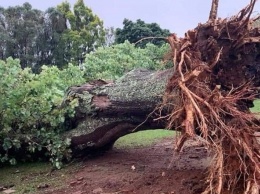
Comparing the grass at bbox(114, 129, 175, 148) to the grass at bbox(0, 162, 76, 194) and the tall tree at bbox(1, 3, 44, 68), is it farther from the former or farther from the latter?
the tall tree at bbox(1, 3, 44, 68)

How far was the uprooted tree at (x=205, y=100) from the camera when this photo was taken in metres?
3.21

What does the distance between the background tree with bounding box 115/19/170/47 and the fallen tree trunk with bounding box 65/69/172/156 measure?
39.5ft

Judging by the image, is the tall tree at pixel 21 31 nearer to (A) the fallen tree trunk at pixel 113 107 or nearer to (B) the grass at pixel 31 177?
(B) the grass at pixel 31 177

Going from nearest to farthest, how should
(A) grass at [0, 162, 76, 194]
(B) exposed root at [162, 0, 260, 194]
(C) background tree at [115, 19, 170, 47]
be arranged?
(B) exposed root at [162, 0, 260, 194] < (A) grass at [0, 162, 76, 194] < (C) background tree at [115, 19, 170, 47]

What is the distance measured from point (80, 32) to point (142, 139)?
651 inches

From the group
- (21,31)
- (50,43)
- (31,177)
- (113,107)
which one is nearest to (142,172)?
(113,107)

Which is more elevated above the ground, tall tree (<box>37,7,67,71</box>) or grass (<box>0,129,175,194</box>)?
tall tree (<box>37,7,67,71</box>)

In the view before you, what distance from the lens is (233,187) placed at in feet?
10.5

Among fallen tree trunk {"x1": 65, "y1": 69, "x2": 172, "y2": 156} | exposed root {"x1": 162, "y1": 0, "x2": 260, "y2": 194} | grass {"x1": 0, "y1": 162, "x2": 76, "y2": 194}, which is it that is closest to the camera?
exposed root {"x1": 162, "y1": 0, "x2": 260, "y2": 194}

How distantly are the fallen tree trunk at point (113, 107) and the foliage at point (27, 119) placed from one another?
156 mm

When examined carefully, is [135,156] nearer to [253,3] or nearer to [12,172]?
[12,172]

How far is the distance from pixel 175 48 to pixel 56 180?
1.97 meters

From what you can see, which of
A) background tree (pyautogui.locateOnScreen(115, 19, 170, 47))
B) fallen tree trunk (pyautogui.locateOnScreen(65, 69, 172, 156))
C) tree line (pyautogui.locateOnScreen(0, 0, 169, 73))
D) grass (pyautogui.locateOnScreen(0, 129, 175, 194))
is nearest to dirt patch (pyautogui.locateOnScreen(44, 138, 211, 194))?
grass (pyautogui.locateOnScreen(0, 129, 175, 194))

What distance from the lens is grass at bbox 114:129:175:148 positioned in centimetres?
642
